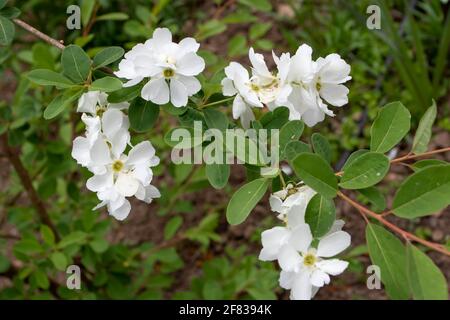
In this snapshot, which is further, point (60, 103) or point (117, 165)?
point (60, 103)

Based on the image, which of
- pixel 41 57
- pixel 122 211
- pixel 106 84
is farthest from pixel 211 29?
pixel 122 211

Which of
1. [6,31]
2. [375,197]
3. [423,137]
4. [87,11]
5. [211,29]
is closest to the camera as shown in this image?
[375,197]

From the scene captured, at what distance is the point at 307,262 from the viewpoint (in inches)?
33.7

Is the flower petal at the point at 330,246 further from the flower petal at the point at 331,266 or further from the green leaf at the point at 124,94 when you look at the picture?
the green leaf at the point at 124,94

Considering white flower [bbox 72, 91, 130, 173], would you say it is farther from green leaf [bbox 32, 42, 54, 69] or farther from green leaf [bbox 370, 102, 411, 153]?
green leaf [bbox 32, 42, 54, 69]

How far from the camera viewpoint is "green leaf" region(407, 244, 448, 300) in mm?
769

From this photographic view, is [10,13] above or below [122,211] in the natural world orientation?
above

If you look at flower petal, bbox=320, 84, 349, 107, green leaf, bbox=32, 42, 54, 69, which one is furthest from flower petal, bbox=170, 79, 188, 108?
green leaf, bbox=32, 42, 54, 69

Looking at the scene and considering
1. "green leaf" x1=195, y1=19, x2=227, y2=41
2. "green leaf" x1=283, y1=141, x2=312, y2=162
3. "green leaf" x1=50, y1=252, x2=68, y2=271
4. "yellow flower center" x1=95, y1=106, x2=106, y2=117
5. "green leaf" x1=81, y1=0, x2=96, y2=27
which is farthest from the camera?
"green leaf" x1=195, y1=19, x2=227, y2=41

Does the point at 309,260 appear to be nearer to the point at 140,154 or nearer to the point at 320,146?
the point at 320,146

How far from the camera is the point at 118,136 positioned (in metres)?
0.93

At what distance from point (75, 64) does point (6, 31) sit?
0.17m

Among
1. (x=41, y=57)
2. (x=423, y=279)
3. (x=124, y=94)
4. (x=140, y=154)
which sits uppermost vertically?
(x=41, y=57)

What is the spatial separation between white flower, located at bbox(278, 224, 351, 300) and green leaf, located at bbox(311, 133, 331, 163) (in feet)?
0.44
